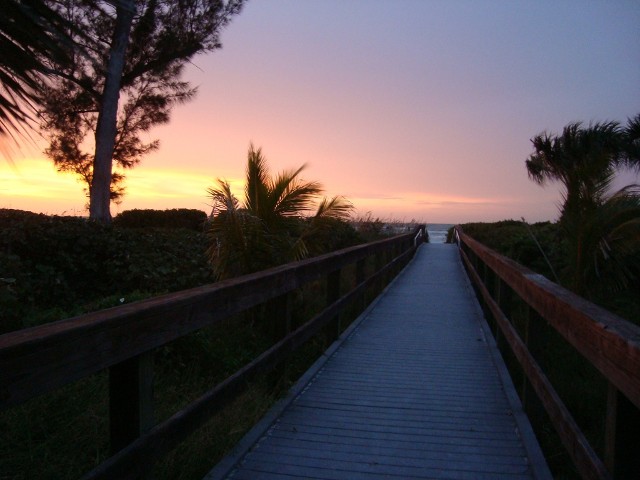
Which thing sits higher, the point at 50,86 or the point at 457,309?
the point at 50,86

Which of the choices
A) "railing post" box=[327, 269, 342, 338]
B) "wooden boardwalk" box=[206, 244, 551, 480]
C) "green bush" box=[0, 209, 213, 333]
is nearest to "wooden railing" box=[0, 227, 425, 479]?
"wooden boardwalk" box=[206, 244, 551, 480]

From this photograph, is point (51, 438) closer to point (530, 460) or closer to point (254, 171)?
point (530, 460)

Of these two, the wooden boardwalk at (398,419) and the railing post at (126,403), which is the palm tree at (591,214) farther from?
the railing post at (126,403)

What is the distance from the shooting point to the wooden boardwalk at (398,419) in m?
3.46

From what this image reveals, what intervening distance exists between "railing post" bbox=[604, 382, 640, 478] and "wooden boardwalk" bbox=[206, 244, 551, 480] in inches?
44.6

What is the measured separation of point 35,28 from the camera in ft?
6.34

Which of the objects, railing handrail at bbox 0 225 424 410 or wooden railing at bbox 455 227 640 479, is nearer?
railing handrail at bbox 0 225 424 410

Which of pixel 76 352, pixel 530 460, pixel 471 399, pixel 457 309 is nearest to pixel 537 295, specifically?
pixel 530 460

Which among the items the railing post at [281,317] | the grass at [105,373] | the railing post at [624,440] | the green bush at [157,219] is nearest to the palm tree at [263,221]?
the grass at [105,373]

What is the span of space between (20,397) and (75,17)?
68.4 inches

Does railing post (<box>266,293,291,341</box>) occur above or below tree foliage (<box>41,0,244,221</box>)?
below

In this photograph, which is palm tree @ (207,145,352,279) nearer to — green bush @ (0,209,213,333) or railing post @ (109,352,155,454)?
green bush @ (0,209,213,333)

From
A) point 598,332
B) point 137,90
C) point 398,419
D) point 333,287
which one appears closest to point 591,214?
point 333,287

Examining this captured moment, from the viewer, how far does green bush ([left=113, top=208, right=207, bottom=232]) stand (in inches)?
779
